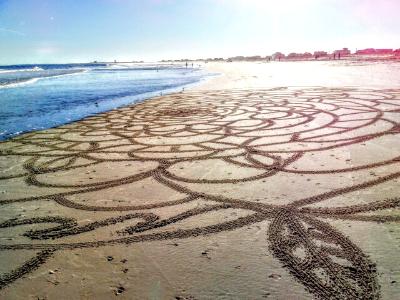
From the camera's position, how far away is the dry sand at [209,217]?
10.7 feet

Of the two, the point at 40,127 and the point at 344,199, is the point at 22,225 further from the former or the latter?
the point at 40,127

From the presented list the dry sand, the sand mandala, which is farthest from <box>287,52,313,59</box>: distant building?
the dry sand

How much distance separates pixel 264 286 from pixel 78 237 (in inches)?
91.1

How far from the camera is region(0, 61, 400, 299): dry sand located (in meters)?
3.27

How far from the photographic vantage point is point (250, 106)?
47.6 ft

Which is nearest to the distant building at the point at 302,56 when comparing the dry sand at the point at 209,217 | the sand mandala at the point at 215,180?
the sand mandala at the point at 215,180

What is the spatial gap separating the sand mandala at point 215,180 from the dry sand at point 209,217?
22 millimetres

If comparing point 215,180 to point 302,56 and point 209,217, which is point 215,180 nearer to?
point 209,217

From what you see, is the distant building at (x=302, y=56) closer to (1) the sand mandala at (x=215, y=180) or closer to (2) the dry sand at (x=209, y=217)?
(1) the sand mandala at (x=215, y=180)

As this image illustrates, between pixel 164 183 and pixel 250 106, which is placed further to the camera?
pixel 250 106

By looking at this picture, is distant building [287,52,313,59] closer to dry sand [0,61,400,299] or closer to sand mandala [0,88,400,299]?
sand mandala [0,88,400,299]

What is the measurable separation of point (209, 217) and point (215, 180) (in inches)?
56.5

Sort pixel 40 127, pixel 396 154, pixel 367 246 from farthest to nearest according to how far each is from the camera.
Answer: pixel 40 127 → pixel 396 154 → pixel 367 246

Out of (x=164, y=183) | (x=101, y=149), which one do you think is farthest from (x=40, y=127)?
(x=164, y=183)
